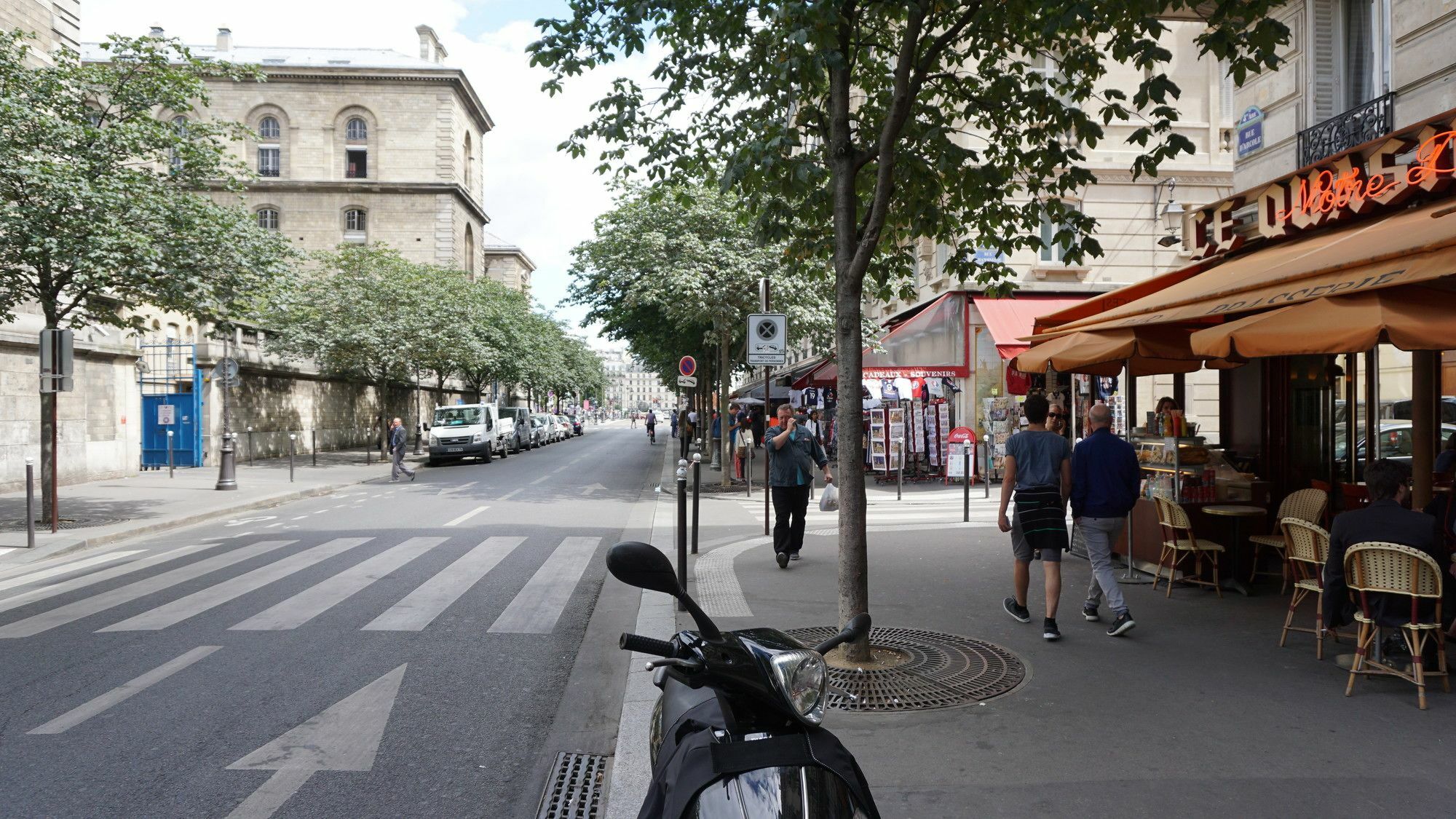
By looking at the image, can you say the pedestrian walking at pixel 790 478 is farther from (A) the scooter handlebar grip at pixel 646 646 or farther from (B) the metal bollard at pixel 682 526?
(A) the scooter handlebar grip at pixel 646 646

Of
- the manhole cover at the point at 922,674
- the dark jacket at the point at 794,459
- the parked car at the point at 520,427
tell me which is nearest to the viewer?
the manhole cover at the point at 922,674

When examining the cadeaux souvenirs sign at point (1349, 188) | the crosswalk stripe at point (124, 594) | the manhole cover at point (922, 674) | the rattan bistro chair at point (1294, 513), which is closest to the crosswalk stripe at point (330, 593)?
the crosswalk stripe at point (124, 594)

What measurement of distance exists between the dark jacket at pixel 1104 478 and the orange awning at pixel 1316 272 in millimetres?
1136

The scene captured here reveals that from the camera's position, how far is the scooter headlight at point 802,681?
6.52 ft

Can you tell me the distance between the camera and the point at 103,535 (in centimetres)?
1201

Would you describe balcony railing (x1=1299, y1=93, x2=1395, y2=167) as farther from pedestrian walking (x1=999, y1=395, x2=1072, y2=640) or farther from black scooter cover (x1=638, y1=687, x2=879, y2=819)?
black scooter cover (x1=638, y1=687, x2=879, y2=819)

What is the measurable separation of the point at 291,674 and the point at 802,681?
4.84 m

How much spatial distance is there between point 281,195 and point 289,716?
61.6m

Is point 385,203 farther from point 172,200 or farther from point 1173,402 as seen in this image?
point 1173,402

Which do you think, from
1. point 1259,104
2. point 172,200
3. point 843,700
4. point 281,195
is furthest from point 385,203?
point 843,700

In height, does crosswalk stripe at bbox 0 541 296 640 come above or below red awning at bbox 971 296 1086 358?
below

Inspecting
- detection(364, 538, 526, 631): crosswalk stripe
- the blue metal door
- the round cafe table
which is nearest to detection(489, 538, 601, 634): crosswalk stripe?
detection(364, 538, 526, 631): crosswalk stripe

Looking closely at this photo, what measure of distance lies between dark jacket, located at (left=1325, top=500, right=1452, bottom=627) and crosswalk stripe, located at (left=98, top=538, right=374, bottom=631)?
8.08m

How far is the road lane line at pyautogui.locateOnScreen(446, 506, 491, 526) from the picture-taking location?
13547 mm
